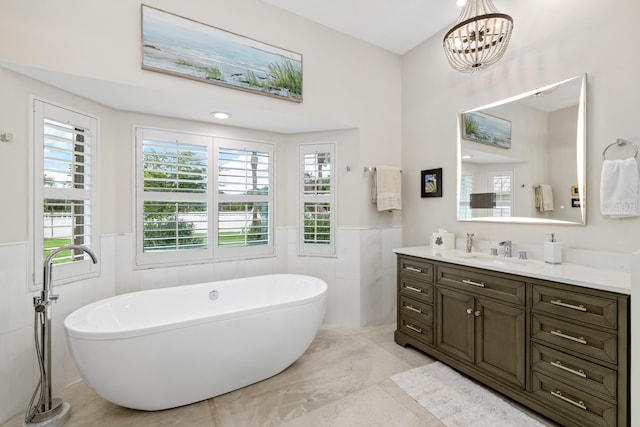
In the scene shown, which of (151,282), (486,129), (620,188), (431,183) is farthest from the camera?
(431,183)

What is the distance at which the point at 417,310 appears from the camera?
262 centimetres

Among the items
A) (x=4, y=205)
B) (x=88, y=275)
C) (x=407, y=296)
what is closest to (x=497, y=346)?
(x=407, y=296)

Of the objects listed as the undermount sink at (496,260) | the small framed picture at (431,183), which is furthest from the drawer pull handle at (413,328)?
the small framed picture at (431,183)

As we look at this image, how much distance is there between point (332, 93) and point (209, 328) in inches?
95.5

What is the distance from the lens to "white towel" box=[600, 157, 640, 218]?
5.68ft

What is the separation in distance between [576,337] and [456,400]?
86 centimetres

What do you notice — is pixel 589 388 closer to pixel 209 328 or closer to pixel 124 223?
pixel 209 328

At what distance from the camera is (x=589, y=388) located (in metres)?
1.56

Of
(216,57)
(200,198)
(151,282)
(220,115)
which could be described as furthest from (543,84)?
(151,282)

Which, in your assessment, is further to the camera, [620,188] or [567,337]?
[620,188]

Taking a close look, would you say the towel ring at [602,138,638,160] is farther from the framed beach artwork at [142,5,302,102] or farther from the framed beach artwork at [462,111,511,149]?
the framed beach artwork at [142,5,302,102]

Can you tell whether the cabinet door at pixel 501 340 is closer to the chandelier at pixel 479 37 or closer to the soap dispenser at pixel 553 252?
the soap dispenser at pixel 553 252

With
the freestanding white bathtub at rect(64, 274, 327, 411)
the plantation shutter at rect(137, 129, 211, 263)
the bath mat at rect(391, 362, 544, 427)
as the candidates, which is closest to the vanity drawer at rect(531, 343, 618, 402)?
the bath mat at rect(391, 362, 544, 427)

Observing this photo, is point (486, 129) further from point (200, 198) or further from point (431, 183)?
point (200, 198)
